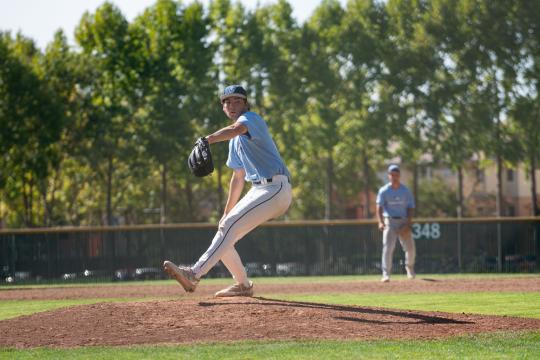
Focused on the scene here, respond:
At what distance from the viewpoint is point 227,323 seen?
9625mm

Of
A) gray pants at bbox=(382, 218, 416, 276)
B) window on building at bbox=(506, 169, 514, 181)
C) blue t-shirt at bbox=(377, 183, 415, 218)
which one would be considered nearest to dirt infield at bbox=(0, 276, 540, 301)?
gray pants at bbox=(382, 218, 416, 276)

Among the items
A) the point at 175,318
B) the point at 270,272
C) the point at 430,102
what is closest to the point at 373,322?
the point at 175,318

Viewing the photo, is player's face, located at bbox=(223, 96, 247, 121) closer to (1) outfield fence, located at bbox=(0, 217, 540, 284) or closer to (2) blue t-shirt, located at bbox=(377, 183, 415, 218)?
(2) blue t-shirt, located at bbox=(377, 183, 415, 218)

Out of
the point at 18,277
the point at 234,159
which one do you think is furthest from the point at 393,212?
the point at 18,277

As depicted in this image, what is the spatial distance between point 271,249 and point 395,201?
7913 mm

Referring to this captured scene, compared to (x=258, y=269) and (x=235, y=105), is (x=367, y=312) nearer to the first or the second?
(x=235, y=105)

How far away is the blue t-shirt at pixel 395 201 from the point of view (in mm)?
19688

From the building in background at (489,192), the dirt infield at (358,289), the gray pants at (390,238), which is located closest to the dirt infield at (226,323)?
the dirt infield at (358,289)

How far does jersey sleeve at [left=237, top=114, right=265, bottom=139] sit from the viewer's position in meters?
10.3

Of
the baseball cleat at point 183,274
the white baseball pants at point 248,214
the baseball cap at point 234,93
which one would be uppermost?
the baseball cap at point 234,93

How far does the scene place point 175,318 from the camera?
9914 millimetres

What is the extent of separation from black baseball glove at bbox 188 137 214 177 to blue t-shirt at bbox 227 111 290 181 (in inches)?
13.3

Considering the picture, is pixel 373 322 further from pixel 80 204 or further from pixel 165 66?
pixel 80 204

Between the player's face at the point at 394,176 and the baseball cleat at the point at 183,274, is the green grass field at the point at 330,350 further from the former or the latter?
the player's face at the point at 394,176
